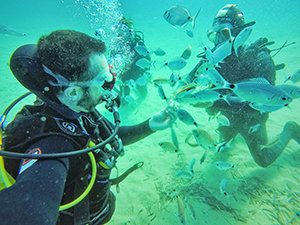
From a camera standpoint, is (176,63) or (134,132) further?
(176,63)

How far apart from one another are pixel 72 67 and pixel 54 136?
0.61 meters

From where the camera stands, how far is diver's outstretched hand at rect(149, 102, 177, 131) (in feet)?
8.00

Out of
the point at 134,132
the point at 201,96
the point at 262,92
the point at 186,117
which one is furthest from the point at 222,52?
the point at 134,132

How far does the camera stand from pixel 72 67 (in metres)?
1.27

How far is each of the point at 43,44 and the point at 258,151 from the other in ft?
16.5

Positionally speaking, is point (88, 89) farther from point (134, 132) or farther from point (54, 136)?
point (134, 132)

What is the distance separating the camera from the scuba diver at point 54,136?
803 mm

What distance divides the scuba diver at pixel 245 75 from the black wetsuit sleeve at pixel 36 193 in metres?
3.15

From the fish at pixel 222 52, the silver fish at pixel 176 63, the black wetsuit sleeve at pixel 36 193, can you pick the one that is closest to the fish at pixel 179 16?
the silver fish at pixel 176 63

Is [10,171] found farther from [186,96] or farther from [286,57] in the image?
[286,57]

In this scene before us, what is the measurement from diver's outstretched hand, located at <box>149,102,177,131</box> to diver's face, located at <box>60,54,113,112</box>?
4.06 feet

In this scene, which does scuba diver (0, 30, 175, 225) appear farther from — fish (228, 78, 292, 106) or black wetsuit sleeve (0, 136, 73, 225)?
fish (228, 78, 292, 106)

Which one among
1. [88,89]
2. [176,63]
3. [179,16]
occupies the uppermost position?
[179,16]

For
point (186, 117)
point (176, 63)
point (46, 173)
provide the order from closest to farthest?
point (46, 173) < point (186, 117) < point (176, 63)
